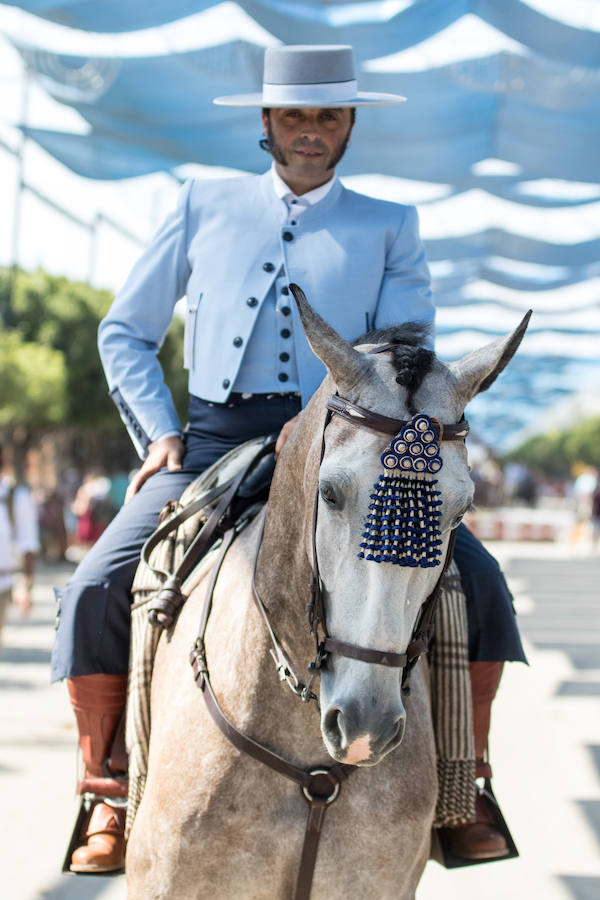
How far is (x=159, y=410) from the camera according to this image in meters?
3.48

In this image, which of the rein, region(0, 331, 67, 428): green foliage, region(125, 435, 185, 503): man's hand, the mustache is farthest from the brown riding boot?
region(0, 331, 67, 428): green foliage

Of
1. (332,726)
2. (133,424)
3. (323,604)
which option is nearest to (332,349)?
(323,604)

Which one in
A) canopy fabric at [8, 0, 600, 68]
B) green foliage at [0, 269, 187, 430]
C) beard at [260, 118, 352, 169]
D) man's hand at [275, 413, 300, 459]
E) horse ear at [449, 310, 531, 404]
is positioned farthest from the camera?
green foliage at [0, 269, 187, 430]

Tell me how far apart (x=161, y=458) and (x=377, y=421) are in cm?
134

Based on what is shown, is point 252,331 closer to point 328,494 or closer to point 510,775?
point 328,494

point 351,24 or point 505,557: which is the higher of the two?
point 351,24

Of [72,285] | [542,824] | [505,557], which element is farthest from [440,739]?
[72,285]

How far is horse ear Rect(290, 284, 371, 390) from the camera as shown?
233cm

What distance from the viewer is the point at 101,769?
10.8 feet

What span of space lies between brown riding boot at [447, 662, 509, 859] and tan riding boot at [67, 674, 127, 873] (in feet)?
3.38

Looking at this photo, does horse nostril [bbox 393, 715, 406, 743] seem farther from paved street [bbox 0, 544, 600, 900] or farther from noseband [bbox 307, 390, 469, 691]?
paved street [bbox 0, 544, 600, 900]

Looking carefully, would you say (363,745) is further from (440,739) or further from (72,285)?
(72,285)

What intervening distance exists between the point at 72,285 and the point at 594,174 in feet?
46.2

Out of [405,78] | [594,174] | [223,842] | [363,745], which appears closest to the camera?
[363,745]
